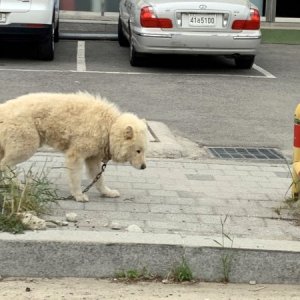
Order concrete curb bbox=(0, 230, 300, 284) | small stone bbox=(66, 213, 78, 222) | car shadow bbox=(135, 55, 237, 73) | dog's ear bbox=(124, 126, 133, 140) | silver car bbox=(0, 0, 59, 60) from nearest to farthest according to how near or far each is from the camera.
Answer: concrete curb bbox=(0, 230, 300, 284), small stone bbox=(66, 213, 78, 222), dog's ear bbox=(124, 126, 133, 140), silver car bbox=(0, 0, 59, 60), car shadow bbox=(135, 55, 237, 73)

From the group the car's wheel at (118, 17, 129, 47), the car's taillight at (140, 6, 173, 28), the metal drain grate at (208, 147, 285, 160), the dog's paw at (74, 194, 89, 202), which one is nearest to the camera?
the dog's paw at (74, 194, 89, 202)

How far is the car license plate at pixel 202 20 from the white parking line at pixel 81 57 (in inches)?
79.3

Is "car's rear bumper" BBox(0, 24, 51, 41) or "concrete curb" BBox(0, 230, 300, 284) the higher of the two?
"concrete curb" BBox(0, 230, 300, 284)

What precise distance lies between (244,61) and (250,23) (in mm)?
1015

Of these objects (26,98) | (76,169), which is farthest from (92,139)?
(26,98)

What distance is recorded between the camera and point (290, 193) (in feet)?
19.4

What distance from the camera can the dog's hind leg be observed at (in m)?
5.48

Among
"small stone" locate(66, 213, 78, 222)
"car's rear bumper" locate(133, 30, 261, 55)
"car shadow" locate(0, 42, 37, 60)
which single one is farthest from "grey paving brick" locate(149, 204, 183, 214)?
"car shadow" locate(0, 42, 37, 60)

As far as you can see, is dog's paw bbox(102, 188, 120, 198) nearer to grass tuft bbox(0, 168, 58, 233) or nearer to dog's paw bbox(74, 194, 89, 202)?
dog's paw bbox(74, 194, 89, 202)

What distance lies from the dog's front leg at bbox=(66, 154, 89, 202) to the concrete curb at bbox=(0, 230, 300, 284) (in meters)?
0.76

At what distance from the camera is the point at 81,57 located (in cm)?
1319

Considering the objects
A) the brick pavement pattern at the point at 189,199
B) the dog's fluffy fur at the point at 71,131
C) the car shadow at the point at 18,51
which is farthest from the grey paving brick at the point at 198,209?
the car shadow at the point at 18,51

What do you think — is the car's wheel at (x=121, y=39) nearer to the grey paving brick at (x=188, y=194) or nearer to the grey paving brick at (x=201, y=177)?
the grey paving brick at (x=201, y=177)

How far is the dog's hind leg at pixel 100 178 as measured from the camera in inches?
216
